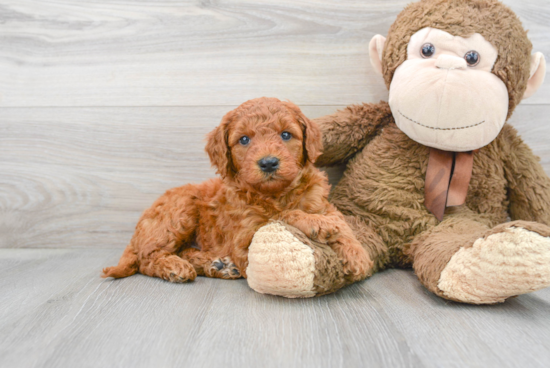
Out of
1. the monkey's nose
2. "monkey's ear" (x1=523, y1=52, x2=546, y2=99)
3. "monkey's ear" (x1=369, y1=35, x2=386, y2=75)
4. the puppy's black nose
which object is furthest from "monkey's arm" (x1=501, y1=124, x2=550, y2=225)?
the puppy's black nose

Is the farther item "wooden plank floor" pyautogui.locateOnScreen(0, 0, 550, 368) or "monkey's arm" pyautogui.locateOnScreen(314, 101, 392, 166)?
"wooden plank floor" pyautogui.locateOnScreen(0, 0, 550, 368)

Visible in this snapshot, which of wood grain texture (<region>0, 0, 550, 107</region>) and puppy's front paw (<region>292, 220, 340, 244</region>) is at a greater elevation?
wood grain texture (<region>0, 0, 550, 107</region>)

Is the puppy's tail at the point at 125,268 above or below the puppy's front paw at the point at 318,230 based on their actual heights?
below

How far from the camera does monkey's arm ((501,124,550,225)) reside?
144 centimetres

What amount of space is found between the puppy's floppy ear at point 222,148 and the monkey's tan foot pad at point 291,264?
0.26m

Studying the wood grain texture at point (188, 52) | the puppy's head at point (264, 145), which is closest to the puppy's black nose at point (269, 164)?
the puppy's head at point (264, 145)

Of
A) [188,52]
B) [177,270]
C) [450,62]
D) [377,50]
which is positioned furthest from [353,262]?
[188,52]

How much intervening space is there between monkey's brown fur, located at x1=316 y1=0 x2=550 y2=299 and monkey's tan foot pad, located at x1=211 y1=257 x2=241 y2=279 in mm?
453

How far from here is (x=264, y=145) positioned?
119 cm

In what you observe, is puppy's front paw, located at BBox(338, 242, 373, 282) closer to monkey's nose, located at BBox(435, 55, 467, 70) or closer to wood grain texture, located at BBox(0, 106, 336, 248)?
monkey's nose, located at BBox(435, 55, 467, 70)

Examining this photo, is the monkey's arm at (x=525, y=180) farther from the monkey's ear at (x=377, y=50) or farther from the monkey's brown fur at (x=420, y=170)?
the monkey's ear at (x=377, y=50)

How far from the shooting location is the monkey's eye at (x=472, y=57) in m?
1.29

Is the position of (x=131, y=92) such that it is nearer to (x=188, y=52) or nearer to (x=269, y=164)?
(x=188, y=52)

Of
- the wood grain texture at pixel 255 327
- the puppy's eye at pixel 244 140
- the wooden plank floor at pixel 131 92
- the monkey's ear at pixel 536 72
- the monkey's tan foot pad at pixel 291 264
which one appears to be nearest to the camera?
the wood grain texture at pixel 255 327
